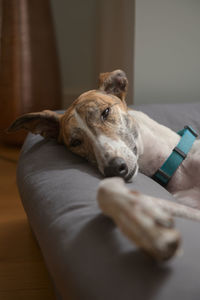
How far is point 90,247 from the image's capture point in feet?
3.03

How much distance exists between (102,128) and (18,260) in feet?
2.26

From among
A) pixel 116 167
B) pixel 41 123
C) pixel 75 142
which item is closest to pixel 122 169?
pixel 116 167

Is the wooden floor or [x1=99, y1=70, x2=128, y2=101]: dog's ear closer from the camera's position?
the wooden floor

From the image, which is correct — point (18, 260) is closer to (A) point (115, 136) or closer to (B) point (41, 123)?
(B) point (41, 123)

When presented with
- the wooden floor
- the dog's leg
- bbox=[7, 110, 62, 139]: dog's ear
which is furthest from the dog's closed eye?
the dog's leg

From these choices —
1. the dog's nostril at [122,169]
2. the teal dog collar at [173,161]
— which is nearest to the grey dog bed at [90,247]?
the dog's nostril at [122,169]

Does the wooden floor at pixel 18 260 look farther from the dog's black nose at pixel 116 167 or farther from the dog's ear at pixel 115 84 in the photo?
the dog's ear at pixel 115 84

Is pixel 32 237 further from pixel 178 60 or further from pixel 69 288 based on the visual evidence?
pixel 178 60

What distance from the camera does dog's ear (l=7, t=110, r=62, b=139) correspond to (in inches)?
65.9

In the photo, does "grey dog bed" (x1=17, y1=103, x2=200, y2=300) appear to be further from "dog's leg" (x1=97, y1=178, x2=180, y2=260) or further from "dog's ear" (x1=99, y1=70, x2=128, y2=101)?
"dog's ear" (x1=99, y1=70, x2=128, y2=101)

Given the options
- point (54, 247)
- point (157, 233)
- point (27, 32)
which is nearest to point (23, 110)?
point (27, 32)

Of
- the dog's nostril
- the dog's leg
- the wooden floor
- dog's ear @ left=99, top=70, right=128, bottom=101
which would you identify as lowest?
the wooden floor

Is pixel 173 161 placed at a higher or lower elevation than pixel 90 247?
lower

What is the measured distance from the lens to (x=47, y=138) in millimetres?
1809
